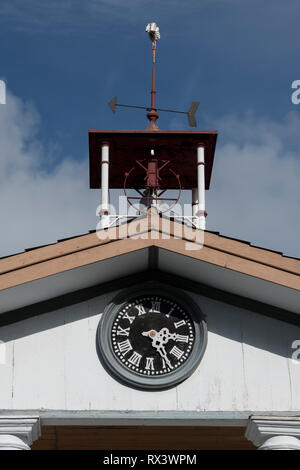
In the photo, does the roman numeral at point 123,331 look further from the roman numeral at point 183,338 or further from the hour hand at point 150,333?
the roman numeral at point 183,338

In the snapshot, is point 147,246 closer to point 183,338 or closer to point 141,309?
point 141,309

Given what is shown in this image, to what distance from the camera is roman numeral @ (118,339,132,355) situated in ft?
34.7

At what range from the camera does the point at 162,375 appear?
411 inches

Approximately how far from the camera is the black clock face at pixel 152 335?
414 inches

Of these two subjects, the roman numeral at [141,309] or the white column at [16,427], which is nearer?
the white column at [16,427]

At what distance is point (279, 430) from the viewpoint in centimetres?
1015

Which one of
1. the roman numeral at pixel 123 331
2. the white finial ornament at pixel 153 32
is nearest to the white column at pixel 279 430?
the roman numeral at pixel 123 331

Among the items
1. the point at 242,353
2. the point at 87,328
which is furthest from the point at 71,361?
the point at 242,353

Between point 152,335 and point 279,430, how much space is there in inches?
66.4

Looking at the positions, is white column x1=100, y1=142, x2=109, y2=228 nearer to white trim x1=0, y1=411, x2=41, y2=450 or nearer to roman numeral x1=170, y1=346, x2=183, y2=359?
roman numeral x1=170, y1=346, x2=183, y2=359

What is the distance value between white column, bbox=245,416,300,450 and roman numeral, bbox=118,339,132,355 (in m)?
1.51

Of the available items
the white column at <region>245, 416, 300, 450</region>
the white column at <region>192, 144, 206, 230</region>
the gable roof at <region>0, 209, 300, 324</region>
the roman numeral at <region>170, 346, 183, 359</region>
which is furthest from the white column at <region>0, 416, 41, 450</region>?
the white column at <region>192, 144, 206, 230</region>

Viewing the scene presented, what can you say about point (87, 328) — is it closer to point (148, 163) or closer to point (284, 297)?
point (284, 297)

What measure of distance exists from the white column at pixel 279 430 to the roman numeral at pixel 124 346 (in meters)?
1.51
